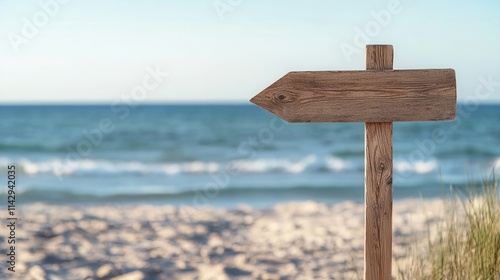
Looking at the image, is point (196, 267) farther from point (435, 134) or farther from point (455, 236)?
point (435, 134)

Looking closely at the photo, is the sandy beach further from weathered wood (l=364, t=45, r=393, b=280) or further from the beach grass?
weathered wood (l=364, t=45, r=393, b=280)

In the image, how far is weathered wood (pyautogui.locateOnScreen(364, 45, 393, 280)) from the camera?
10.3 ft

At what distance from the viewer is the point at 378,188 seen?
3148 millimetres

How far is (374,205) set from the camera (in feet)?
10.3

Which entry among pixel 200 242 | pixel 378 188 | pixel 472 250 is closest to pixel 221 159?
pixel 200 242

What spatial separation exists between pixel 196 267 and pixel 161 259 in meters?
0.47

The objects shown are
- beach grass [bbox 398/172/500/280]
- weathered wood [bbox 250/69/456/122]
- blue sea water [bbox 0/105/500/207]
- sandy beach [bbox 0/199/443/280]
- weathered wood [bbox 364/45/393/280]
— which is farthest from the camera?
blue sea water [bbox 0/105/500/207]

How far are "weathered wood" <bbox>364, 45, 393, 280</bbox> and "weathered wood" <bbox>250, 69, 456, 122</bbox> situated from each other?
0.08 meters

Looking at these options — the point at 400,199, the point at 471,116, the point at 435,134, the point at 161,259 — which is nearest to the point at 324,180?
the point at 400,199

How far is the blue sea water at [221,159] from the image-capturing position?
458 inches

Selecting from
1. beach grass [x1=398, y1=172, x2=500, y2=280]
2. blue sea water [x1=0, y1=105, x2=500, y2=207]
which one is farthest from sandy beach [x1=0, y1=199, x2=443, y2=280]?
blue sea water [x1=0, y1=105, x2=500, y2=207]

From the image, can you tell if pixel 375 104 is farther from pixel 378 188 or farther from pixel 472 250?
pixel 472 250

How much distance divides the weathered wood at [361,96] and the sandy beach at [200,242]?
1.65 m

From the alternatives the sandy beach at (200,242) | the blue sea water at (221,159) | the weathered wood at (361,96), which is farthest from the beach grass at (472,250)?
the weathered wood at (361,96)
